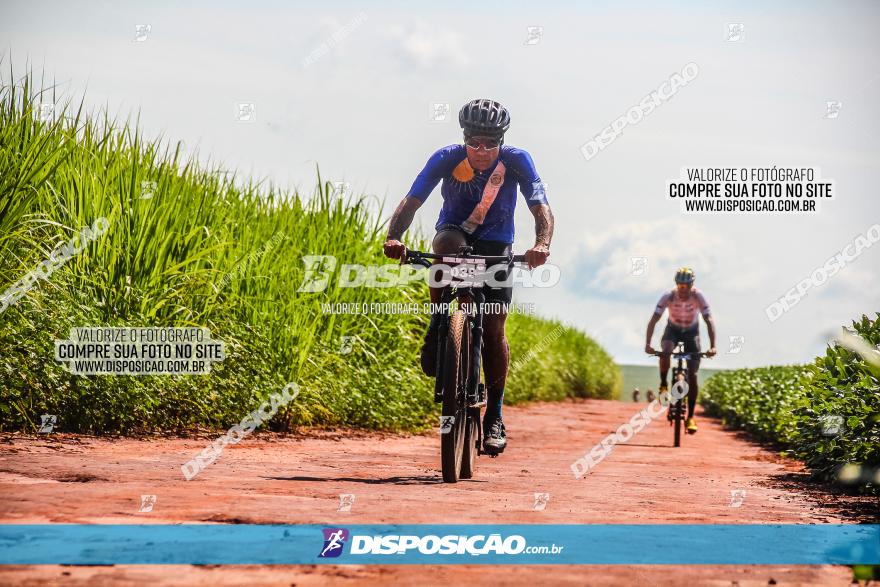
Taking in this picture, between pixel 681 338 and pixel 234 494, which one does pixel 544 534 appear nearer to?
pixel 234 494

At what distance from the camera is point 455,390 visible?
641 cm

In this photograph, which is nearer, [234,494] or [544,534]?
[544,534]

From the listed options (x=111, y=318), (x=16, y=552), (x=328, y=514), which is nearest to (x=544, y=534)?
(x=328, y=514)

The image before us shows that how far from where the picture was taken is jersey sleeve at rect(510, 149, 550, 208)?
7.02 meters

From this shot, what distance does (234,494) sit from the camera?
18.9 ft

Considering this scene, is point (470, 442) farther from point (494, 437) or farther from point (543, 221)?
point (543, 221)

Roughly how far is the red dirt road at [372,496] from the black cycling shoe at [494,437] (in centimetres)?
23

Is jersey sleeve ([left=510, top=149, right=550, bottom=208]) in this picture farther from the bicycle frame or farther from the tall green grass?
the tall green grass

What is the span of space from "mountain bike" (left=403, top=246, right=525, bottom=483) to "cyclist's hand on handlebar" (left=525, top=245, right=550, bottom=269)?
6 centimetres

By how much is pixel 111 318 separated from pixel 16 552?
4772 mm

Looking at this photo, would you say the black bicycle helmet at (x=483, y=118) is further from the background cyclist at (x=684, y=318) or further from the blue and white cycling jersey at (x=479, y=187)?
the background cyclist at (x=684, y=318)

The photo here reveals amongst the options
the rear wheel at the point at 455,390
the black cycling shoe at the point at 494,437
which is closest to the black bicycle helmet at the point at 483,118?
the rear wheel at the point at 455,390

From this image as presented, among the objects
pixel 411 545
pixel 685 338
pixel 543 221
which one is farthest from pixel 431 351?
pixel 685 338

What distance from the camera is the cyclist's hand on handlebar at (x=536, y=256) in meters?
6.58
